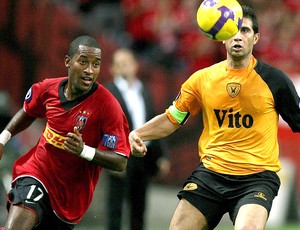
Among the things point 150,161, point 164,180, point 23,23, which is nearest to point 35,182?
point 150,161

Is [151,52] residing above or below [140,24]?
below

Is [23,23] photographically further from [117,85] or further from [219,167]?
[219,167]

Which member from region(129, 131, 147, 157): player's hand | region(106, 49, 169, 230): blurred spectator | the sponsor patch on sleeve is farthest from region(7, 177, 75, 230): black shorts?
region(106, 49, 169, 230): blurred spectator

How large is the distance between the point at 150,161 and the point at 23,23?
3.48 metres

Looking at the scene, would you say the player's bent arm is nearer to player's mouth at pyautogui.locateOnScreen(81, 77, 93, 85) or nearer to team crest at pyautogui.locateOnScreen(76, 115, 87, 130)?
team crest at pyautogui.locateOnScreen(76, 115, 87, 130)

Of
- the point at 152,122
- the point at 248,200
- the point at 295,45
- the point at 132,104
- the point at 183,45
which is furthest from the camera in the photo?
the point at 295,45

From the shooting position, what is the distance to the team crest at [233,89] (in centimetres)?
744

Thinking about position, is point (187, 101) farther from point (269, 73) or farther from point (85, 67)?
point (85, 67)

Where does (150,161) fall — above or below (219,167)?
below

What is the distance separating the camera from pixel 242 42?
739 centimetres

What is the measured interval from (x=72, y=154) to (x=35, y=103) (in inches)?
26.6

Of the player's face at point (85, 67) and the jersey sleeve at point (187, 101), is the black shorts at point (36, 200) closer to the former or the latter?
the player's face at point (85, 67)

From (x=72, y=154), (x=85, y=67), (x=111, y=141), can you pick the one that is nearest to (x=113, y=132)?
(x=111, y=141)

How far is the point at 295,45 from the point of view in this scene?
17453mm
